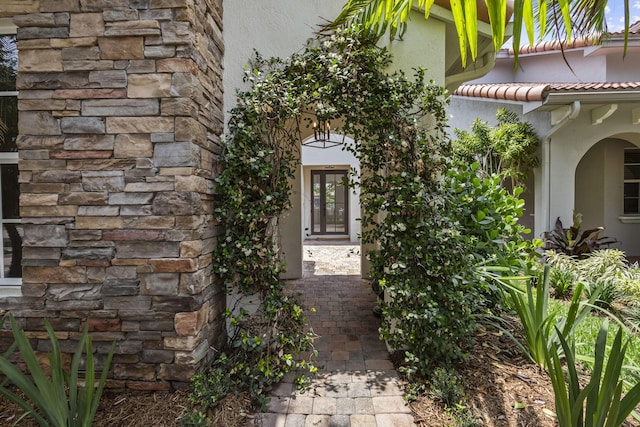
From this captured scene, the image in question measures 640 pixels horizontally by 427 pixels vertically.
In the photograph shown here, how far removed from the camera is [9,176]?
2357 mm

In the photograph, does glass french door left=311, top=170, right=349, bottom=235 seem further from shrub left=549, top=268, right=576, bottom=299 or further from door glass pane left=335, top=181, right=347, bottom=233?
shrub left=549, top=268, right=576, bottom=299

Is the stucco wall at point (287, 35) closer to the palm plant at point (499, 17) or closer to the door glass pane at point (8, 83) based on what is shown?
the palm plant at point (499, 17)

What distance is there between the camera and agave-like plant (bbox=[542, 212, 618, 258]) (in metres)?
4.95

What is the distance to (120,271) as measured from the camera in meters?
2.16

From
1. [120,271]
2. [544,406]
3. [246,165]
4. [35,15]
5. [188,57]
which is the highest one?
[35,15]

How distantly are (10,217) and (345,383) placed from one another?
2.75 m

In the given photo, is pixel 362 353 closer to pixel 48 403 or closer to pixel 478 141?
pixel 48 403

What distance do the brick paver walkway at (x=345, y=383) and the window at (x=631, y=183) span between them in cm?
692

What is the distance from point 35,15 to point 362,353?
3.48 meters

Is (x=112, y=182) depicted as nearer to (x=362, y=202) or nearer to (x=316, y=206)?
(x=362, y=202)

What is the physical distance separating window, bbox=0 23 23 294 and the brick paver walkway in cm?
211

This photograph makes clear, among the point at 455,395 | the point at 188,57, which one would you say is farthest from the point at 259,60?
the point at 455,395

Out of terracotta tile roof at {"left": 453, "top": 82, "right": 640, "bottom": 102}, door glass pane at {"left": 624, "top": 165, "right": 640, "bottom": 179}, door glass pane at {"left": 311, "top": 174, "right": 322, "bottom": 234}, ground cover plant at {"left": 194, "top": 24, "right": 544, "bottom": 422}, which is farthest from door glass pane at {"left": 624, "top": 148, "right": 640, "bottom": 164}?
door glass pane at {"left": 311, "top": 174, "right": 322, "bottom": 234}

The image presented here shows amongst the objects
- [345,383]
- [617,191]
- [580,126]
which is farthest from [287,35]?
[617,191]
